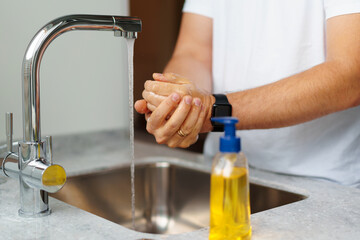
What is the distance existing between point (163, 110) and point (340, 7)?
49 centimetres

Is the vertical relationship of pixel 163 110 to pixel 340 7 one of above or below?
below

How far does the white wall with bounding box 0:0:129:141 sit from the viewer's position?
1490 millimetres

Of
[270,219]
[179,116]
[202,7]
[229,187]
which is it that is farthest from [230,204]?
[202,7]

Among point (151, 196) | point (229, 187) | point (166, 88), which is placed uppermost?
point (166, 88)

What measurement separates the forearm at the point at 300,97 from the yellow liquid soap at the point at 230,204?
16.6 inches

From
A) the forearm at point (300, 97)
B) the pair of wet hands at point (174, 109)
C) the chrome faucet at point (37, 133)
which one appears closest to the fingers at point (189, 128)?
the pair of wet hands at point (174, 109)

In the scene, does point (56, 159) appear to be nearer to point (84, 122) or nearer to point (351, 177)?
point (84, 122)

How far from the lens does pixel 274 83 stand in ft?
3.58

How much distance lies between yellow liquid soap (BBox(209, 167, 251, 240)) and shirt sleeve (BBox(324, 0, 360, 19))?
0.60 metres

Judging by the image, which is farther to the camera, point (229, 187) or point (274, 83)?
point (274, 83)

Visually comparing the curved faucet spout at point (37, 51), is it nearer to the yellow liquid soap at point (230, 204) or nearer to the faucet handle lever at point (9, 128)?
the faucet handle lever at point (9, 128)

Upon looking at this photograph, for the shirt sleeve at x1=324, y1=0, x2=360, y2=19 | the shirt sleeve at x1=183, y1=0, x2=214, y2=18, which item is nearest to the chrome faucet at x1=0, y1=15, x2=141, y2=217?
the shirt sleeve at x1=324, y1=0, x2=360, y2=19

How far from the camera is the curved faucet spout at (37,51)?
0.82 m

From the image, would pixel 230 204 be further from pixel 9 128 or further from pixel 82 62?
pixel 82 62
